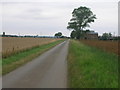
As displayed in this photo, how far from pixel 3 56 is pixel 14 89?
10.2 meters

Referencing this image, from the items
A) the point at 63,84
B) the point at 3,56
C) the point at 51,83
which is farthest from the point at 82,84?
the point at 3,56

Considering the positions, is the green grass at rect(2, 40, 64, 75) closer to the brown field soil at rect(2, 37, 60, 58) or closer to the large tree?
the brown field soil at rect(2, 37, 60, 58)

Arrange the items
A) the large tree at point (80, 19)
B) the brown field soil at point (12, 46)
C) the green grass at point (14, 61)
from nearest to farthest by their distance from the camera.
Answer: the green grass at point (14, 61)
the brown field soil at point (12, 46)
the large tree at point (80, 19)

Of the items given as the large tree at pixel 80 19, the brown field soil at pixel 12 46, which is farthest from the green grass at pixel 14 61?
the large tree at pixel 80 19

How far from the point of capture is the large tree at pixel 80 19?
71.8m

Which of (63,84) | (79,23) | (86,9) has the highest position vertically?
(86,9)

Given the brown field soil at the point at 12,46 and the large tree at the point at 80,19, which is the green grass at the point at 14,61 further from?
the large tree at the point at 80,19

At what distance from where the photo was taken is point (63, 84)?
7.86 meters

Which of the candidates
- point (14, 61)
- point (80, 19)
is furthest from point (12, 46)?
point (80, 19)

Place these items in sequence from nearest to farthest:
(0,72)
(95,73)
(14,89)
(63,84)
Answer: (14,89), (63,84), (95,73), (0,72)

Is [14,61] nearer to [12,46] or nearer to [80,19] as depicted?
[12,46]

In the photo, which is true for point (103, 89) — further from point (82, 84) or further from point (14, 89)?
point (14, 89)

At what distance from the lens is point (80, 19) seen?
7206 centimetres

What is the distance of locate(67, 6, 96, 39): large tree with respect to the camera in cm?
7175
